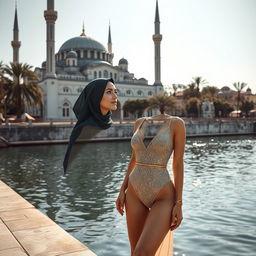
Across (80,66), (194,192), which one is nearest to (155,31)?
(80,66)

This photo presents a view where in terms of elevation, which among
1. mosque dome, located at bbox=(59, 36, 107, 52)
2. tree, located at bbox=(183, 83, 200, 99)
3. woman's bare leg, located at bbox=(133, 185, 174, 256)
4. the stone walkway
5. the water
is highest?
mosque dome, located at bbox=(59, 36, 107, 52)

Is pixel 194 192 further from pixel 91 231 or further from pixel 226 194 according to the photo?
pixel 91 231

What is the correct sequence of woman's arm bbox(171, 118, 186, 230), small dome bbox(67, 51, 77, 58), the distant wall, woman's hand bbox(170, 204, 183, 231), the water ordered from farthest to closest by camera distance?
small dome bbox(67, 51, 77, 58), the distant wall, the water, woman's arm bbox(171, 118, 186, 230), woman's hand bbox(170, 204, 183, 231)

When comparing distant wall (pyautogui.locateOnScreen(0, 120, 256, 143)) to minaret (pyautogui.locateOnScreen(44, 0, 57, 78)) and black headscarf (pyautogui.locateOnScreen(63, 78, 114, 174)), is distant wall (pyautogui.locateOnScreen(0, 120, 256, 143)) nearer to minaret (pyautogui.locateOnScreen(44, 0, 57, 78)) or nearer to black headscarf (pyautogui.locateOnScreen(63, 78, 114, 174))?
black headscarf (pyautogui.locateOnScreen(63, 78, 114, 174))

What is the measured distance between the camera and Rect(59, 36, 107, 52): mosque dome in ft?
252

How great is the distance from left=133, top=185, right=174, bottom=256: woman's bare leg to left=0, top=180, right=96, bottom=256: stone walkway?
1600 millimetres

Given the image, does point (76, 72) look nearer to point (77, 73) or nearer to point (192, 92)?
point (77, 73)

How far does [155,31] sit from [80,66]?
19.9m

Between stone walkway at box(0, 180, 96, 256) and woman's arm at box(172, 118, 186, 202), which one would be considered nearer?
woman's arm at box(172, 118, 186, 202)

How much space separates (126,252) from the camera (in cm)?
602

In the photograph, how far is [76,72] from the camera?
70.0 m

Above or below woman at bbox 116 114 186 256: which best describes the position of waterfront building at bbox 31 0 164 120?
above

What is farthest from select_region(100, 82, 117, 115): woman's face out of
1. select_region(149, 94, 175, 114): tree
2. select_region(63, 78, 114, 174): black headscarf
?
select_region(149, 94, 175, 114): tree

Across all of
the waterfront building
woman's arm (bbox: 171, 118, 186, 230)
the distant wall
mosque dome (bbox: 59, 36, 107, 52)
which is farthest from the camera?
mosque dome (bbox: 59, 36, 107, 52)
